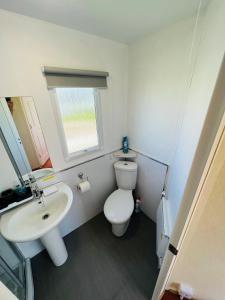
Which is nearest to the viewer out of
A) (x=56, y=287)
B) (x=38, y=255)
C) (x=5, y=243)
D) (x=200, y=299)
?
(x=200, y=299)

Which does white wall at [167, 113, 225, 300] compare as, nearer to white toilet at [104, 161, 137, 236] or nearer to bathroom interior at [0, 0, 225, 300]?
bathroom interior at [0, 0, 225, 300]

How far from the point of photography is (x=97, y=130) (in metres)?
1.68

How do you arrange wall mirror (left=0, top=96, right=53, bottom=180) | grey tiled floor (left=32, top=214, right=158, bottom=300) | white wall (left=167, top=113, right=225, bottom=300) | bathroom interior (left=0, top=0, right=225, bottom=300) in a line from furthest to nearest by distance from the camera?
grey tiled floor (left=32, top=214, right=158, bottom=300)
wall mirror (left=0, top=96, right=53, bottom=180)
bathroom interior (left=0, top=0, right=225, bottom=300)
white wall (left=167, top=113, right=225, bottom=300)

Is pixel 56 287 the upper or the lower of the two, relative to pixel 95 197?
lower

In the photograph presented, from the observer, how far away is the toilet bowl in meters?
1.56

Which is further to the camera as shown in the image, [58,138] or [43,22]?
[58,138]

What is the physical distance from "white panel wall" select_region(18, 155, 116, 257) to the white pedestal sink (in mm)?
209

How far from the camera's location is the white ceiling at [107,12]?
87 centimetres

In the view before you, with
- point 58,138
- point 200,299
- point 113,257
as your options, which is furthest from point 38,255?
point 200,299

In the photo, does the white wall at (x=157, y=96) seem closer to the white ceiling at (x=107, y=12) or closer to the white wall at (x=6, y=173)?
the white ceiling at (x=107, y=12)

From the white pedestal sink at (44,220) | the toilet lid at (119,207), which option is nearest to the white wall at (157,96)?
the toilet lid at (119,207)

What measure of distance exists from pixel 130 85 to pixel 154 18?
0.68 metres

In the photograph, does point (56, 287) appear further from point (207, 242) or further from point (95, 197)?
point (207, 242)

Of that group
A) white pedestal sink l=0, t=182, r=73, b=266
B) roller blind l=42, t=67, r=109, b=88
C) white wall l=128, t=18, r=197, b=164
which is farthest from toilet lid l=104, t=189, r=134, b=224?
roller blind l=42, t=67, r=109, b=88
